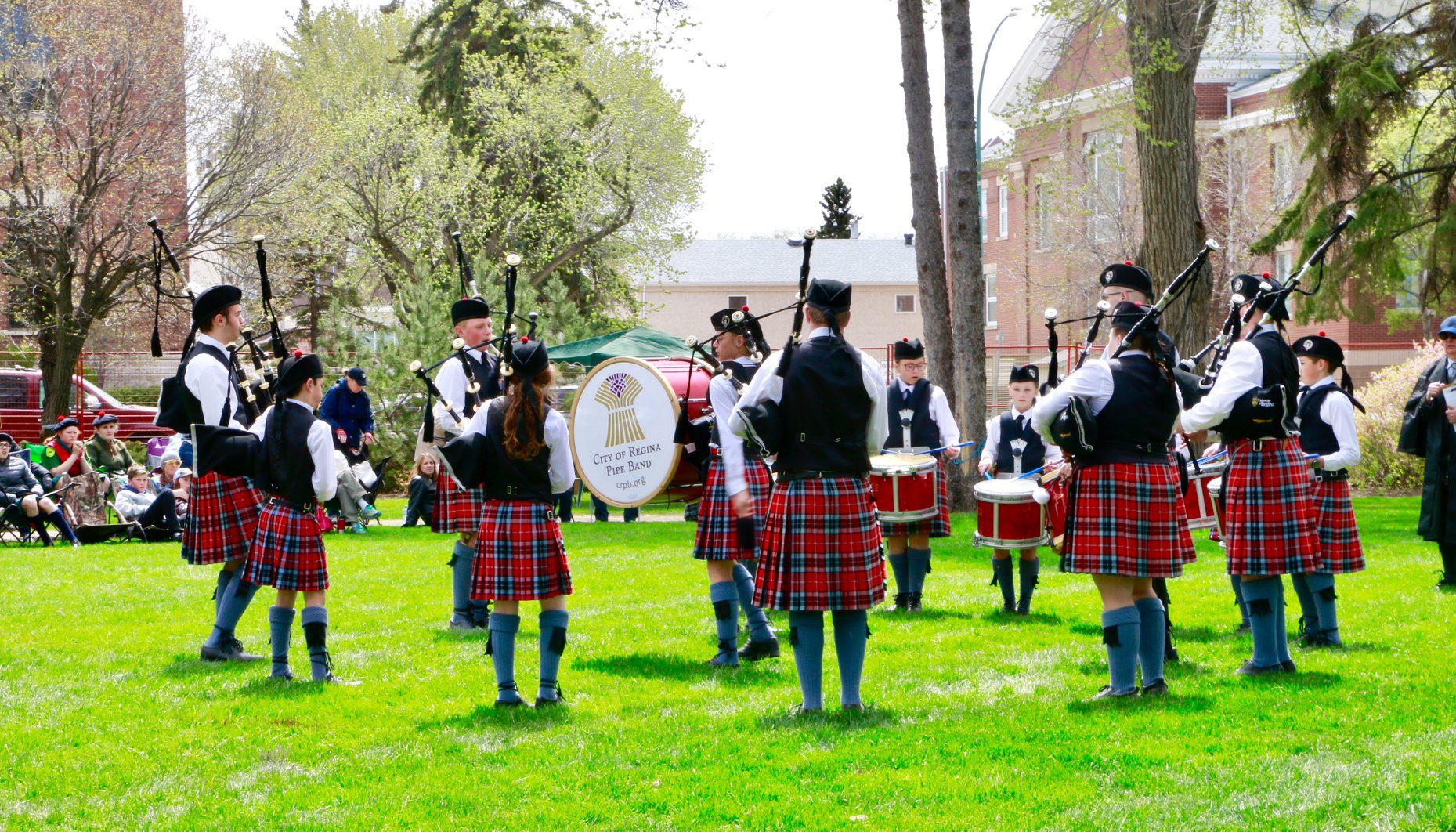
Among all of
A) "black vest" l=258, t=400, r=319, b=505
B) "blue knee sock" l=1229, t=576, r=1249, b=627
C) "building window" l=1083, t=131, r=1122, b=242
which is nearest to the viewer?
"black vest" l=258, t=400, r=319, b=505

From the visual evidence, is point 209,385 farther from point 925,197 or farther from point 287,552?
point 925,197

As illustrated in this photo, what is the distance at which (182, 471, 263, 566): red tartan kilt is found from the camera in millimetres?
6109

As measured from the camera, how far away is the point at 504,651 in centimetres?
508

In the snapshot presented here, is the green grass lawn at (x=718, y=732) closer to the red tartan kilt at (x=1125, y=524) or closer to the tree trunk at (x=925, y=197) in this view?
the red tartan kilt at (x=1125, y=524)

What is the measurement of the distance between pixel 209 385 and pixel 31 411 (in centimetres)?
1462

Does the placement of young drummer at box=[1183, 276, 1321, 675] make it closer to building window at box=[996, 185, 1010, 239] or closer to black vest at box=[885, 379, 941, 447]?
black vest at box=[885, 379, 941, 447]

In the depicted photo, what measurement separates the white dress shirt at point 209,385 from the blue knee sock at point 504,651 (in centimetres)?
177

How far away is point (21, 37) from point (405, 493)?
8.42m

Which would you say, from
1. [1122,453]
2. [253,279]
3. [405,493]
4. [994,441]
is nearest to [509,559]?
[1122,453]

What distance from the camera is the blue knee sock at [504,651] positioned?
5.07 metres

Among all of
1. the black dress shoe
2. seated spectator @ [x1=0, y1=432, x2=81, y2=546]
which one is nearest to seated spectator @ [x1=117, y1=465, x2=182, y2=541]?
seated spectator @ [x1=0, y1=432, x2=81, y2=546]

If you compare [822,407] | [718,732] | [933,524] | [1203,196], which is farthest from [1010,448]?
[1203,196]

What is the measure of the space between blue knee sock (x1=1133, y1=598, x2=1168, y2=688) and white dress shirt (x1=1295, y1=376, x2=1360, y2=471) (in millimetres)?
1814

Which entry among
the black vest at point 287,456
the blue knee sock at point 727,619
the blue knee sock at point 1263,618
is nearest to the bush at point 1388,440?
the blue knee sock at point 1263,618
